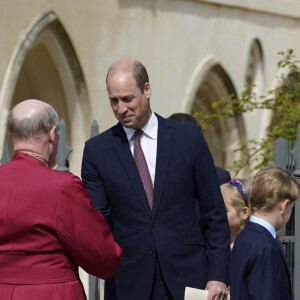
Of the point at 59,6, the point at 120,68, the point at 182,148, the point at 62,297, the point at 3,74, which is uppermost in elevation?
the point at 59,6

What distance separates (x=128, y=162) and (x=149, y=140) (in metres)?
0.14

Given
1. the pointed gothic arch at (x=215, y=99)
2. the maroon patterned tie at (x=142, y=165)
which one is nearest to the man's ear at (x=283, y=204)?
the maroon patterned tie at (x=142, y=165)

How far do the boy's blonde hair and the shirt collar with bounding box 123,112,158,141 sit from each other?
0.49 m

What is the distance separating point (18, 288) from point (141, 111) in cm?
105

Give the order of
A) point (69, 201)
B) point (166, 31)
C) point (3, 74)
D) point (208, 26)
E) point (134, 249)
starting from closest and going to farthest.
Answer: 1. point (69, 201)
2. point (134, 249)
3. point (3, 74)
4. point (166, 31)
5. point (208, 26)

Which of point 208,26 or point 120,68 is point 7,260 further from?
point 208,26

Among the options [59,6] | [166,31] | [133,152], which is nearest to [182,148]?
[133,152]

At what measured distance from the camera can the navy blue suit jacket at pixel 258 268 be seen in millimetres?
3980

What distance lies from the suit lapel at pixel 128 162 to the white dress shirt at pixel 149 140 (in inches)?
1.1

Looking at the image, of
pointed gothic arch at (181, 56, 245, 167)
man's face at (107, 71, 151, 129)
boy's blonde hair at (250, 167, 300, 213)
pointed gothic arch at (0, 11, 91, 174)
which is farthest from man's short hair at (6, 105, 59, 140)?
pointed gothic arch at (181, 56, 245, 167)

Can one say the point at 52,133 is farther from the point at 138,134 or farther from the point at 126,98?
the point at 138,134

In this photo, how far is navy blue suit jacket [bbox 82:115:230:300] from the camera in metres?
4.24

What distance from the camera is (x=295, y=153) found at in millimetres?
5266

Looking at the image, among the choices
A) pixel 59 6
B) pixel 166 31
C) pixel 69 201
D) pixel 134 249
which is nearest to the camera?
pixel 69 201
